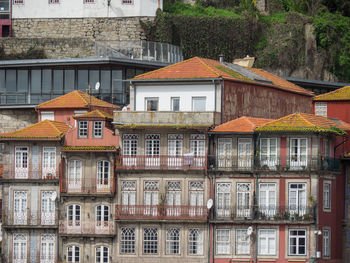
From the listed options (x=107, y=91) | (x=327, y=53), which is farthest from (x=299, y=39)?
(x=107, y=91)

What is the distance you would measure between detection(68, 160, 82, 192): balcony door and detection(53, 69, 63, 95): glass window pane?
12349 millimetres

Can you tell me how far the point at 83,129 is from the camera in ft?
293

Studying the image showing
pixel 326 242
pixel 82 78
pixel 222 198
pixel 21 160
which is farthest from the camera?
pixel 82 78

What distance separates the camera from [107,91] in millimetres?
99750

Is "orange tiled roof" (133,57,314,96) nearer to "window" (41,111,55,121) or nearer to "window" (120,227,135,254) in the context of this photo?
"window" (41,111,55,121)

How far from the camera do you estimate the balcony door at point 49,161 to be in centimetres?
8956

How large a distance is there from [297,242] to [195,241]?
591 cm

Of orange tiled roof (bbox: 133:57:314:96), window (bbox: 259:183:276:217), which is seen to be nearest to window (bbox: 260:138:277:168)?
window (bbox: 259:183:276:217)

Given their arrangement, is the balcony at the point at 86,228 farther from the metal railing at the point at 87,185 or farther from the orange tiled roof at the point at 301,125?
the orange tiled roof at the point at 301,125

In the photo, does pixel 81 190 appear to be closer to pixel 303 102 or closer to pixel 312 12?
pixel 303 102

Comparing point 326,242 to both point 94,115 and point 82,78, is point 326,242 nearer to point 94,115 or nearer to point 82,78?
point 94,115

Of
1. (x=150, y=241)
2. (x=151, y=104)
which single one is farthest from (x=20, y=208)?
(x=151, y=104)

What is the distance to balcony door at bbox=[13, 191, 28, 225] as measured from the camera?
293ft

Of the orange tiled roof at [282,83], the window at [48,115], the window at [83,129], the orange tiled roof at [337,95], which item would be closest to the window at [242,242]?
the window at [83,129]
